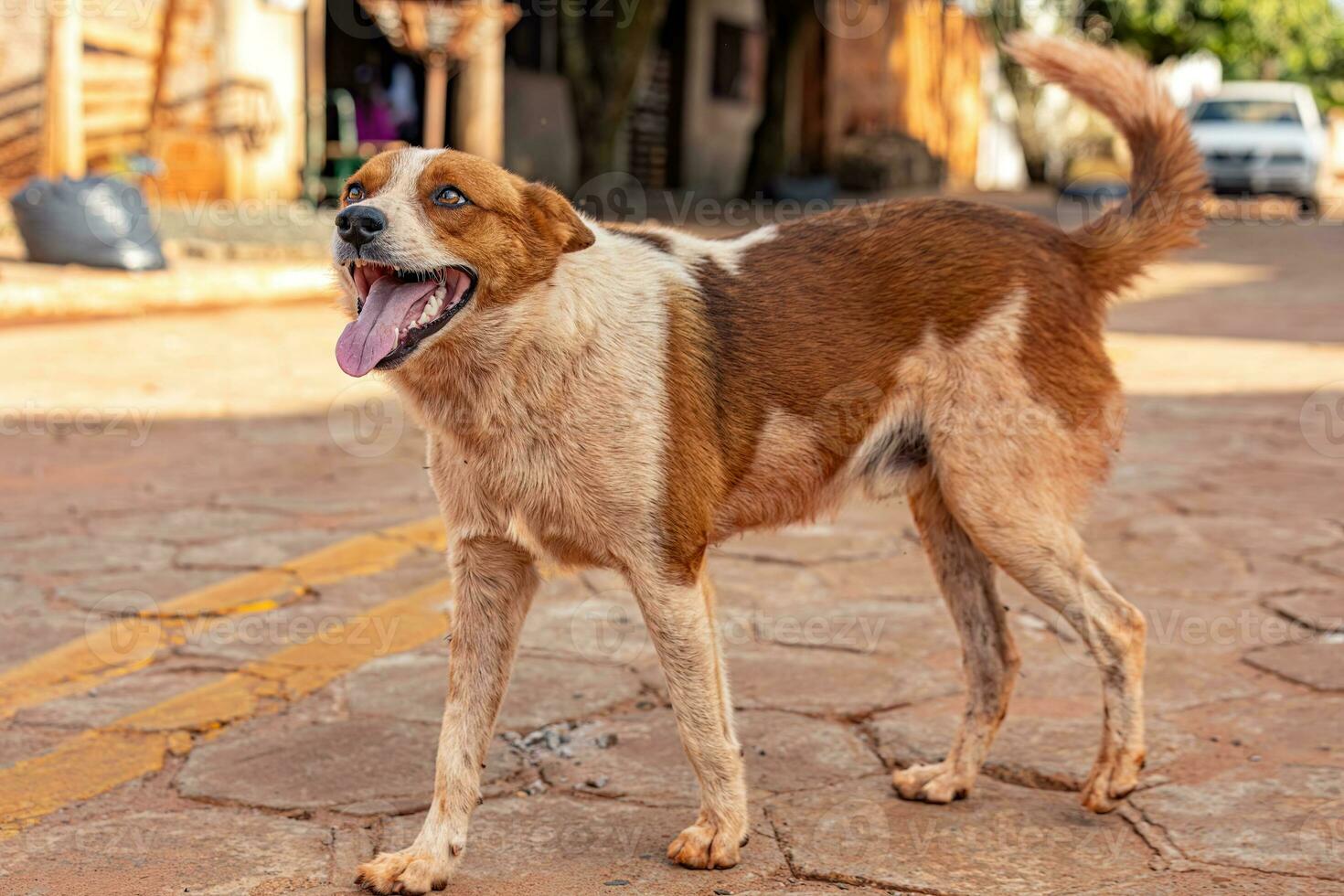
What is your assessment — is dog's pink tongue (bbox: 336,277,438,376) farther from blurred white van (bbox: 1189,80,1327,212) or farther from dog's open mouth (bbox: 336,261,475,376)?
blurred white van (bbox: 1189,80,1327,212)

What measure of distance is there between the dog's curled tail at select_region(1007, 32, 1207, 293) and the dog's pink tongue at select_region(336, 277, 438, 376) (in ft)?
4.99

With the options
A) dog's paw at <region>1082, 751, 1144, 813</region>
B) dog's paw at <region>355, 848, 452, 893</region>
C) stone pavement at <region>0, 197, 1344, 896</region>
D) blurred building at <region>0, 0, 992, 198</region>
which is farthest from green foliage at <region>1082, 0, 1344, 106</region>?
dog's paw at <region>355, 848, 452, 893</region>

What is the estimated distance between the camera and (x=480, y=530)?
2896 mm

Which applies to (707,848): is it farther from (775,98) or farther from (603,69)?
(775,98)

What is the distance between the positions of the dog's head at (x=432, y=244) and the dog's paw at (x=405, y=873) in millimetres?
882

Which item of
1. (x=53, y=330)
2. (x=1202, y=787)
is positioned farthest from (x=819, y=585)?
(x=53, y=330)

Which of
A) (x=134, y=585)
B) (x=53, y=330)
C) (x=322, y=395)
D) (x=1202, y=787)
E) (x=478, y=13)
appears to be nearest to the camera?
(x=1202, y=787)

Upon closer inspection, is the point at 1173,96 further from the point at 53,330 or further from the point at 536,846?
the point at 53,330

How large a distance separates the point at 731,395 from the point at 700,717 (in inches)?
25.0

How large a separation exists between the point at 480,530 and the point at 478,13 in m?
8.99

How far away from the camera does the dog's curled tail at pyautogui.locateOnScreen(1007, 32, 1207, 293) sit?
339 centimetres

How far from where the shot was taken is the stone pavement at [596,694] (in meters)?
2.89

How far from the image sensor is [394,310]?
275 centimetres

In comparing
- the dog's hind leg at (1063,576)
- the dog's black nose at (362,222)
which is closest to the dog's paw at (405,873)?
the dog's black nose at (362,222)
